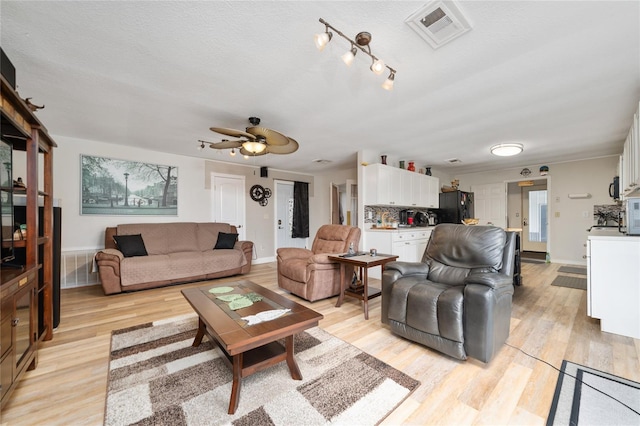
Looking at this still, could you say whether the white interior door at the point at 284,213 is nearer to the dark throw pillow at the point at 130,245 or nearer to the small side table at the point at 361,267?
the dark throw pillow at the point at 130,245

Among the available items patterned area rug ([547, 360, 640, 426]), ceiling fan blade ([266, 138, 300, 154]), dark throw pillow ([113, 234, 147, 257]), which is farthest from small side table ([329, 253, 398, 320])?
dark throw pillow ([113, 234, 147, 257])

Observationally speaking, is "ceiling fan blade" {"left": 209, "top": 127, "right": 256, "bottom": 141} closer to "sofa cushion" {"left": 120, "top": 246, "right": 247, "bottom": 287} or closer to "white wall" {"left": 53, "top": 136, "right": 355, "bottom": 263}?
"sofa cushion" {"left": 120, "top": 246, "right": 247, "bottom": 287}

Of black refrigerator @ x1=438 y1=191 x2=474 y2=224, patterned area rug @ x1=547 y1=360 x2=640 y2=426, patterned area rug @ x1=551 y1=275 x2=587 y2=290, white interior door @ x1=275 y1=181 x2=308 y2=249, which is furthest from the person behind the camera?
white interior door @ x1=275 y1=181 x2=308 y2=249

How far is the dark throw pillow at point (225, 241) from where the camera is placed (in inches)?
189

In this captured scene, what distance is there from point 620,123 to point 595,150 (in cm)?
178

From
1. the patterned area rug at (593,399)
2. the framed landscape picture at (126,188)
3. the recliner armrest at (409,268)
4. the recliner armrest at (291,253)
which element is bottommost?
the patterned area rug at (593,399)

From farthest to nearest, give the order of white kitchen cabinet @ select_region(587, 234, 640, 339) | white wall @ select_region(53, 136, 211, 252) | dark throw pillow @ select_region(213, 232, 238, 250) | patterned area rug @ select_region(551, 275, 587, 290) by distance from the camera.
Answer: dark throw pillow @ select_region(213, 232, 238, 250)
white wall @ select_region(53, 136, 211, 252)
patterned area rug @ select_region(551, 275, 587, 290)
white kitchen cabinet @ select_region(587, 234, 640, 339)

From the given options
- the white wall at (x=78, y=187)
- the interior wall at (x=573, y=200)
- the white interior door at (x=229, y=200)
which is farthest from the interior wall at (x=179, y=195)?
the interior wall at (x=573, y=200)

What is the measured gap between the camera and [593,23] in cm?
161

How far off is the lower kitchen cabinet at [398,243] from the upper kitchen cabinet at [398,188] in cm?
58

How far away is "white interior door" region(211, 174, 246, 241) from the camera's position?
545 centimetres

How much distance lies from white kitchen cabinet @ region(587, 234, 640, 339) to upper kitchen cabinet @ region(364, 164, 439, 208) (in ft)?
8.98

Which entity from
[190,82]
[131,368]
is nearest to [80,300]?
[131,368]

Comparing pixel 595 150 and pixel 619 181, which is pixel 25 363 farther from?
pixel 595 150
